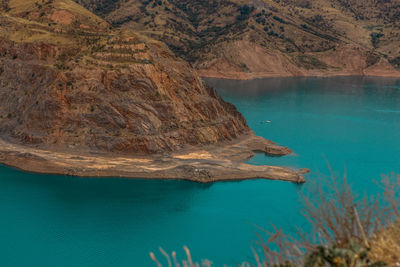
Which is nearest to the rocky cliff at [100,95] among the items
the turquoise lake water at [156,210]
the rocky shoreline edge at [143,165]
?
the rocky shoreline edge at [143,165]

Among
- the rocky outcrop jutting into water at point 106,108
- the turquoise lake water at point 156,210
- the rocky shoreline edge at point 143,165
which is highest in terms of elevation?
the rocky outcrop jutting into water at point 106,108

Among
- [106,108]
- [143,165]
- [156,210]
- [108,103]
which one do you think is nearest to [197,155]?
[143,165]

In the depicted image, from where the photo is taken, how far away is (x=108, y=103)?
3593 inches

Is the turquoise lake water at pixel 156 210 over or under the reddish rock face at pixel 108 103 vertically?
under

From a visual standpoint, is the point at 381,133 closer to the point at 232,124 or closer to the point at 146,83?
the point at 232,124

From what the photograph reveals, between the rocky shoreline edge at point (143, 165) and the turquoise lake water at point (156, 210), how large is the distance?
1.89 m

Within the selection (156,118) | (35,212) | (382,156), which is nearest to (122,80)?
(156,118)

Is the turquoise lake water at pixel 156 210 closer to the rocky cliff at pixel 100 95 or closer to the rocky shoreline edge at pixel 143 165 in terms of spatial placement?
the rocky shoreline edge at pixel 143 165

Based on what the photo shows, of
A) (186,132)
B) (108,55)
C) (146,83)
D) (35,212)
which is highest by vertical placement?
(108,55)

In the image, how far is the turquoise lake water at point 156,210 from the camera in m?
52.5

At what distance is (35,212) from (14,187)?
471 inches

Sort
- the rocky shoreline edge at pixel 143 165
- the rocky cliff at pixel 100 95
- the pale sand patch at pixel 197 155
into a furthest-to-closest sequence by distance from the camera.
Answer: the rocky cliff at pixel 100 95
the pale sand patch at pixel 197 155
the rocky shoreline edge at pixel 143 165

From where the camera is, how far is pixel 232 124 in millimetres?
103312

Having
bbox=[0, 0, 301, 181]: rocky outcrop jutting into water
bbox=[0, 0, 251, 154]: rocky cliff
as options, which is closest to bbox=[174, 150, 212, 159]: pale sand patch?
bbox=[0, 0, 301, 181]: rocky outcrop jutting into water
